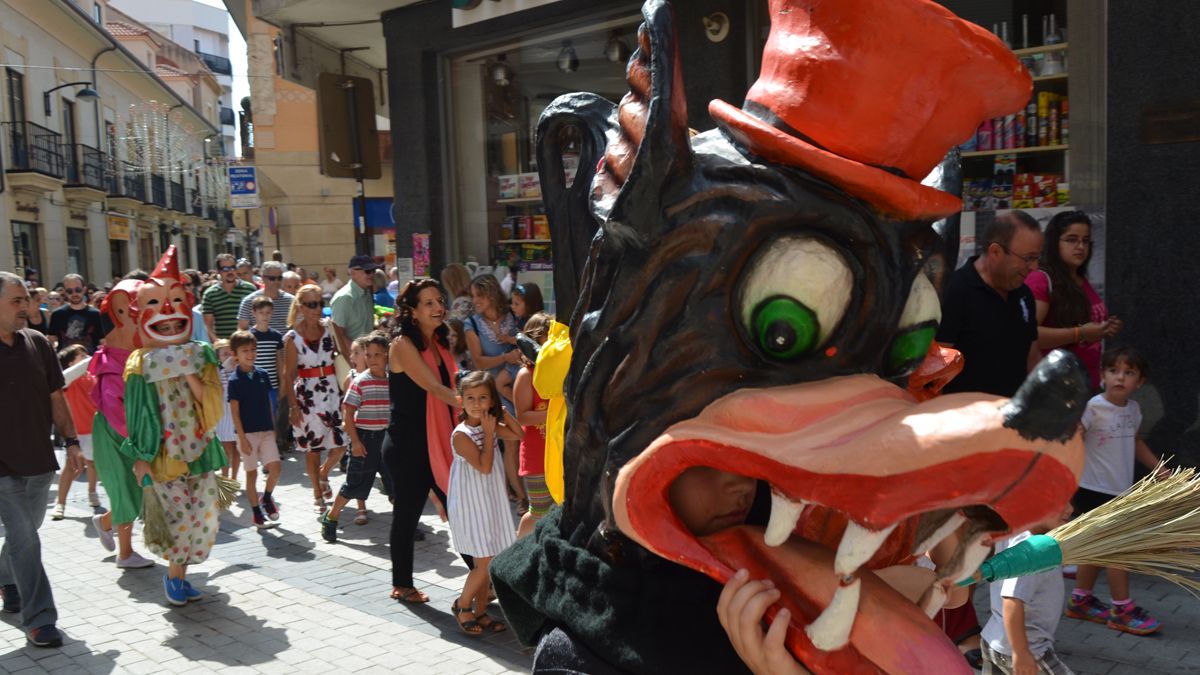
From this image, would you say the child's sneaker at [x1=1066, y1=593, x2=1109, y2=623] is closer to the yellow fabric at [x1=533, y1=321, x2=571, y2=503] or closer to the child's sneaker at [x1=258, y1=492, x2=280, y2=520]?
the yellow fabric at [x1=533, y1=321, x2=571, y2=503]

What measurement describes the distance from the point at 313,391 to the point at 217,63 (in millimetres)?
68916

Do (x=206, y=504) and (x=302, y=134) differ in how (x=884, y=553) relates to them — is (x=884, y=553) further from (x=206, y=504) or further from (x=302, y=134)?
(x=302, y=134)

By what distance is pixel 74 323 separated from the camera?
11547 millimetres

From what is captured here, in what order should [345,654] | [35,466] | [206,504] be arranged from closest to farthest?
[345,654] → [35,466] → [206,504]

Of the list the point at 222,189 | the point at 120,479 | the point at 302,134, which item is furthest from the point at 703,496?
the point at 222,189

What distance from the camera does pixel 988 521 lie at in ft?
4.68

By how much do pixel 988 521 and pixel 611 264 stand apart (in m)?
0.66

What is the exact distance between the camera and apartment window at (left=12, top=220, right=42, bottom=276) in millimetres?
24281

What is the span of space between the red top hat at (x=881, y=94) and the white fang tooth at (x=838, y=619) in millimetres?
551

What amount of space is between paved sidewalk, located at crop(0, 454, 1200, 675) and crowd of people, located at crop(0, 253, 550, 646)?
0.17 meters

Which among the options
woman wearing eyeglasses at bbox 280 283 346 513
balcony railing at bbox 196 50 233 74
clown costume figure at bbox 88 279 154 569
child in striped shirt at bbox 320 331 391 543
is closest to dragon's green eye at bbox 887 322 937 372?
clown costume figure at bbox 88 279 154 569

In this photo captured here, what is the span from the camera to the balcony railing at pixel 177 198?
41250 mm

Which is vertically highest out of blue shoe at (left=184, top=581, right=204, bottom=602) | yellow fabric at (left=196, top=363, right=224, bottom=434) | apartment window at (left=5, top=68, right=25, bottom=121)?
apartment window at (left=5, top=68, right=25, bottom=121)

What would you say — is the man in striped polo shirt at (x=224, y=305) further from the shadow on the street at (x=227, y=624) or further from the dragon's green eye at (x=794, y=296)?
the dragon's green eye at (x=794, y=296)
